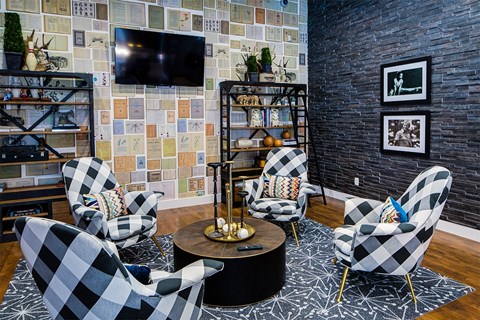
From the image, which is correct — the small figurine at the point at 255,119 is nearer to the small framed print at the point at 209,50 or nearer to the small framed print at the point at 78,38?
the small framed print at the point at 209,50

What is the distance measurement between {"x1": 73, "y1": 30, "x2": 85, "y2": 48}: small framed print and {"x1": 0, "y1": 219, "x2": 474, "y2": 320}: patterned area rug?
2.80 m

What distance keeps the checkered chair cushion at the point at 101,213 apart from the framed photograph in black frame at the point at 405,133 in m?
3.18

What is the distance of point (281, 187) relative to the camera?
14.1 feet

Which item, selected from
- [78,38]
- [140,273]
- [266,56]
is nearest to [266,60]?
[266,56]

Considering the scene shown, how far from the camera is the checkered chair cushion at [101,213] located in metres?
3.14

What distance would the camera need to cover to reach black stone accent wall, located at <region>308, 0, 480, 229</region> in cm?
403

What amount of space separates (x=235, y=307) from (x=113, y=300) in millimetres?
1255

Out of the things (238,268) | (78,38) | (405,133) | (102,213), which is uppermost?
(78,38)

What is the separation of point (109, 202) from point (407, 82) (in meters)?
3.80

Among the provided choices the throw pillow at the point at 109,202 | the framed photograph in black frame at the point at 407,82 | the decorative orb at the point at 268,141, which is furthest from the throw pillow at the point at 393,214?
the decorative orb at the point at 268,141

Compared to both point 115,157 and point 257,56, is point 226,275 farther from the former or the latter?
point 257,56

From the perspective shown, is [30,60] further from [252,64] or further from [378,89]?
[378,89]

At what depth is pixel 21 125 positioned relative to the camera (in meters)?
4.45

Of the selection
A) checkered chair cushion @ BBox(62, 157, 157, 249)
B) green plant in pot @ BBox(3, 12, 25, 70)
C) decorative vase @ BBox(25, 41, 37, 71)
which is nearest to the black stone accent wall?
checkered chair cushion @ BBox(62, 157, 157, 249)
